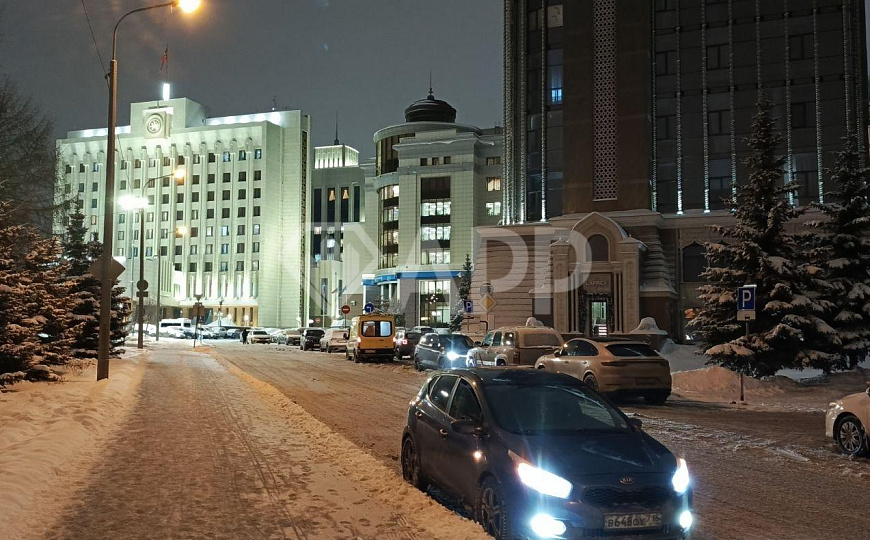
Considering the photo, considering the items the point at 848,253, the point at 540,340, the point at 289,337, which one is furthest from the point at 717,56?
the point at 289,337

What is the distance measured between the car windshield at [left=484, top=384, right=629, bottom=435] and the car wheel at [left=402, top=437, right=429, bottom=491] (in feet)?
4.88

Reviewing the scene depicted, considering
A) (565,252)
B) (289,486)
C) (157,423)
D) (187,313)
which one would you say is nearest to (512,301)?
(565,252)

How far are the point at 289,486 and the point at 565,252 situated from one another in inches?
1537

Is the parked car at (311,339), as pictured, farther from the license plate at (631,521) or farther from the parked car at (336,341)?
the license plate at (631,521)

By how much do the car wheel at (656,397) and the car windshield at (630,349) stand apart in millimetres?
940

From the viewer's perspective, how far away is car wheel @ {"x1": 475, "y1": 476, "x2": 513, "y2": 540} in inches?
235

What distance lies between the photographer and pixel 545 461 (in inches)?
234

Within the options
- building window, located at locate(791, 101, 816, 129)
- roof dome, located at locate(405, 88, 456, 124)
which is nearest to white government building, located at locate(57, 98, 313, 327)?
roof dome, located at locate(405, 88, 456, 124)

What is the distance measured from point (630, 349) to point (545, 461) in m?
12.8

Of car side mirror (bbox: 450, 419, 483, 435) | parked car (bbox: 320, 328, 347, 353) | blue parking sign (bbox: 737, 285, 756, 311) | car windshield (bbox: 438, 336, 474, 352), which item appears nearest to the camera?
car side mirror (bbox: 450, 419, 483, 435)

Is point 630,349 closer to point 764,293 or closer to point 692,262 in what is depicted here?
point 764,293

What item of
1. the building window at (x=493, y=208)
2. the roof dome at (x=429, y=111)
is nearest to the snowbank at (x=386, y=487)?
the building window at (x=493, y=208)

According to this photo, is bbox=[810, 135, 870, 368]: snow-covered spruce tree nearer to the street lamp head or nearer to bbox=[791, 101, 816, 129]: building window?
the street lamp head

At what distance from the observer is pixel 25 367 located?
17156 millimetres
